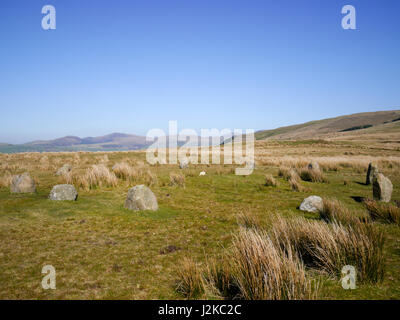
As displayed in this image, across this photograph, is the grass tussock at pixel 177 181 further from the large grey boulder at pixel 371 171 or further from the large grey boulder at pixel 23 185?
the large grey boulder at pixel 371 171

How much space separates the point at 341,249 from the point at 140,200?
256 inches

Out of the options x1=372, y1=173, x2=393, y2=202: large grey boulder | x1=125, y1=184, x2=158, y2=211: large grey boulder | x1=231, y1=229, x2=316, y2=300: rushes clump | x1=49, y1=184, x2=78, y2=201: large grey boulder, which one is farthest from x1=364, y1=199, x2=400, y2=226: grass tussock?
x1=49, y1=184, x2=78, y2=201: large grey boulder

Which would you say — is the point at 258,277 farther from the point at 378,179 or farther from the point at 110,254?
the point at 378,179

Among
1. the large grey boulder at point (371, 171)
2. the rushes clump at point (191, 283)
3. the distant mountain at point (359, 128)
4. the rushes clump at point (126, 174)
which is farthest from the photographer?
the distant mountain at point (359, 128)

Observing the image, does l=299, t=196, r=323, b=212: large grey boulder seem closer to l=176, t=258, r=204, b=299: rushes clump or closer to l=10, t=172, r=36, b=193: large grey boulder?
l=176, t=258, r=204, b=299: rushes clump

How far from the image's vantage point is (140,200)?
8.59m

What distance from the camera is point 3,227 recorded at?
6.43 meters

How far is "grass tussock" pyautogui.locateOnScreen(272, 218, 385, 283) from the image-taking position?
376 cm

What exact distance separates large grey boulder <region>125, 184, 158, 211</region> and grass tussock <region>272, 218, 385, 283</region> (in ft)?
17.0

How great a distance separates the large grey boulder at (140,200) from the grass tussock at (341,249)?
17.0ft

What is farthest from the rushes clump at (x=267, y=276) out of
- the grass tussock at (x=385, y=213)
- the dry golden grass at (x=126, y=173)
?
the dry golden grass at (x=126, y=173)

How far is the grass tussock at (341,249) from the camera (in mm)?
3764

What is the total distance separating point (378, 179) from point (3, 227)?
43.6 ft

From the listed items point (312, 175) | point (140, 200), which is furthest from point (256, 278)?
point (312, 175)
